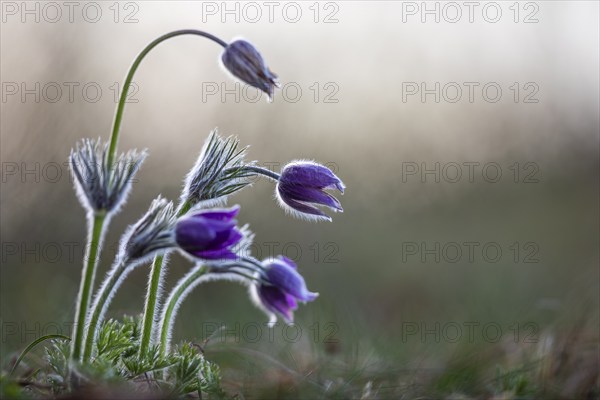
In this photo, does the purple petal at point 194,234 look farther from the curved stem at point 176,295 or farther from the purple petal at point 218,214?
the curved stem at point 176,295

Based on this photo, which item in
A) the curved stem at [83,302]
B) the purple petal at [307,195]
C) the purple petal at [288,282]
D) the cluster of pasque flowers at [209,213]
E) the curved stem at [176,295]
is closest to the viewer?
the curved stem at [83,302]

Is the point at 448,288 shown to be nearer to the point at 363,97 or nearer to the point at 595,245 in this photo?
the point at 595,245

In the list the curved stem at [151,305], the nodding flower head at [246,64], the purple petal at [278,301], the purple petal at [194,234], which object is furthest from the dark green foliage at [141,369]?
the nodding flower head at [246,64]

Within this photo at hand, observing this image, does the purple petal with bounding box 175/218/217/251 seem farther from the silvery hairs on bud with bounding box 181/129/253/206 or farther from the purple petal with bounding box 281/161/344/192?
the purple petal with bounding box 281/161/344/192

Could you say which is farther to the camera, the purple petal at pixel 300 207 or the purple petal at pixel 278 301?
the purple petal at pixel 300 207

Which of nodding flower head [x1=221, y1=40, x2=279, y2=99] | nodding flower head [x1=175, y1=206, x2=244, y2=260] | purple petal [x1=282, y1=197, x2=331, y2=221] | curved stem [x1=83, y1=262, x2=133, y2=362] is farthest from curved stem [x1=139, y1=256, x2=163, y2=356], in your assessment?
nodding flower head [x1=221, y1=40, x2=279, y2=99]

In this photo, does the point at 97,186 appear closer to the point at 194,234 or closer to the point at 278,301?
the point at 194,234
